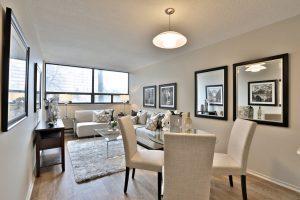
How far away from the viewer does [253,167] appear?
2688mm

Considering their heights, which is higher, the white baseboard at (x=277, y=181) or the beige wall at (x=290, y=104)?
the beige wall at (x=290, y=104)

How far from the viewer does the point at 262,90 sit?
259cm

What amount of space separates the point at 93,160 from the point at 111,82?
3926mm

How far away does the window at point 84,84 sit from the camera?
17.7ft

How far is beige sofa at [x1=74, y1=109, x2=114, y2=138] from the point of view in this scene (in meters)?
4.79

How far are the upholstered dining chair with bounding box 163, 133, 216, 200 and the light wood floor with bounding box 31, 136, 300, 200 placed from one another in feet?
2.69

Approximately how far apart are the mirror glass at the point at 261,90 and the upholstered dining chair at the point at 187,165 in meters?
1.82

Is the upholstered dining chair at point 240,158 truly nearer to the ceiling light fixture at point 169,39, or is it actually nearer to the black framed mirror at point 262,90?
the black framed mirror at point 262,90

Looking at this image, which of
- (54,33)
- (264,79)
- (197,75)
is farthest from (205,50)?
(54,33)

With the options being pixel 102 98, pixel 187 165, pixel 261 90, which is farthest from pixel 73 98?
pixel 261 90

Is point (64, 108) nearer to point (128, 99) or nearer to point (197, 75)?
point (128, 99)

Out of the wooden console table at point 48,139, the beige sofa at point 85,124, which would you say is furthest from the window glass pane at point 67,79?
the wooden console table at point 48,139

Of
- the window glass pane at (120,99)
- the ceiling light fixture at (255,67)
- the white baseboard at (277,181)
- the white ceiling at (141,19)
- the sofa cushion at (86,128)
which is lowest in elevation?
the white baseboard at (277,181)

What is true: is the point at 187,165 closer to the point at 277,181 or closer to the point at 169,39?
the point at 169,39
